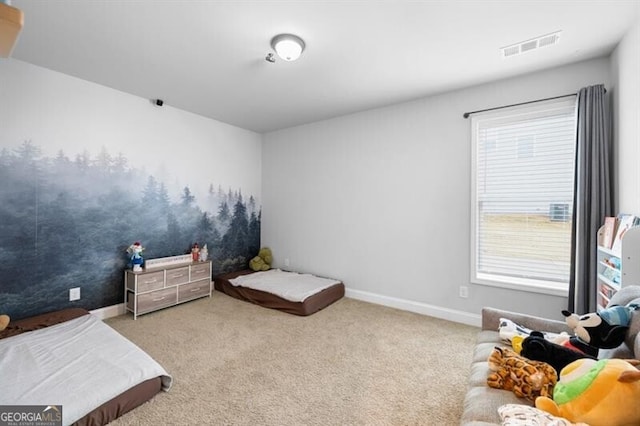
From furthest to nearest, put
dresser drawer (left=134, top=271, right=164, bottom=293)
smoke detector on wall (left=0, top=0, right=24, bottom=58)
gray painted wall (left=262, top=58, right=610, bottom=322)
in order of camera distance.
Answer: dresser drawer (left=134, top=271, right=164, bottom=293) → gray painted wall (left=262, top=58, right=610, bottom=322) → smoke detector on wall (left=0, top=0, right=24, bottom=58)

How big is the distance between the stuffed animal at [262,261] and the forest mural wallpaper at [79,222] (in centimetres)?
96

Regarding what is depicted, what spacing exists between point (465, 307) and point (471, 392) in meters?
1.91

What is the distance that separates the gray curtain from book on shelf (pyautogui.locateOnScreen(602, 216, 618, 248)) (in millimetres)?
161

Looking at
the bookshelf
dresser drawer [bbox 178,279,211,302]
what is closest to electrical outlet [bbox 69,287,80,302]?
dresser drawer [bbox 178,279,211,302]

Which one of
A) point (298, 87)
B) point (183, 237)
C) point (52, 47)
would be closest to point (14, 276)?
point (183, 237)

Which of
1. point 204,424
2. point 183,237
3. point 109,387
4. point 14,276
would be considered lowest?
point 204,424

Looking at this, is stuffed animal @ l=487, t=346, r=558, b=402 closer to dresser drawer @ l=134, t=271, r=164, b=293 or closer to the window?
the window

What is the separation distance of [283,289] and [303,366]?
1376 millimetres

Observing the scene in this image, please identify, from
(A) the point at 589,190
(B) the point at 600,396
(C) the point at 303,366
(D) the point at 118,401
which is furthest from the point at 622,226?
(D) the point at 118,401

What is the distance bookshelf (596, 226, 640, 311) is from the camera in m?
1.62

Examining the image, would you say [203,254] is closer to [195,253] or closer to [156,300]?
[195,253]

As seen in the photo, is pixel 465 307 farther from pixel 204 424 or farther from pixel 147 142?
pixel 147 142

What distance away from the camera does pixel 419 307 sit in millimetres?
3309

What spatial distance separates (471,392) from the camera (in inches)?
52.6
